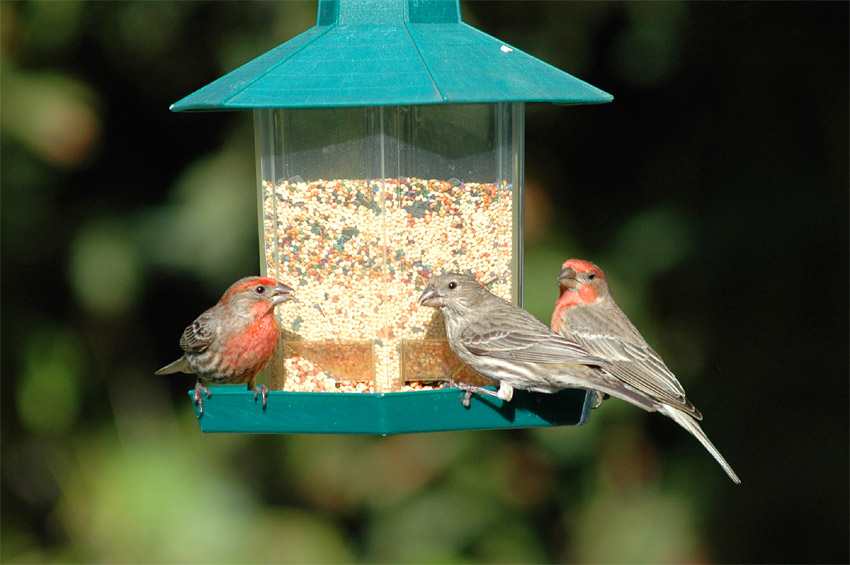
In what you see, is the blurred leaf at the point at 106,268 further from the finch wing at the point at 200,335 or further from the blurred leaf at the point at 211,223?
the finch wing at the point at 200,335

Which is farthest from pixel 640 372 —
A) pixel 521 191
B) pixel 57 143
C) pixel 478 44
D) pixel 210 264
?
pixel 57 143

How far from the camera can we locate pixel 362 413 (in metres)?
4.78

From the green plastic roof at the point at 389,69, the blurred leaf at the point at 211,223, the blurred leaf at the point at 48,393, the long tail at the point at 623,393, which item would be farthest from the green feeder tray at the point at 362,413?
the blurred leaf at the point at 48,393

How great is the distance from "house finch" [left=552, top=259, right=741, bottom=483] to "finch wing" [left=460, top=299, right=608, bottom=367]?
62 centimetres

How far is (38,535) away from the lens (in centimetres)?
765

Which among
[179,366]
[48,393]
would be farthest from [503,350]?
[48,393]

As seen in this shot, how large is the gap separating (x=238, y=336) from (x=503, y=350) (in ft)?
3.97

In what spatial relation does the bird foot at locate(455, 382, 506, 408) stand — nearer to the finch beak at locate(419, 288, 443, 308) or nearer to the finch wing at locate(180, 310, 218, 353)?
the finch beak at locate(419, 288, 443, 308)

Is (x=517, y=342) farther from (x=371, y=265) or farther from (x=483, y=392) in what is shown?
(x=371, y=265)

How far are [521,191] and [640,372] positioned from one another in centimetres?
135

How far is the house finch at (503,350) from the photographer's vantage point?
17.0 ft

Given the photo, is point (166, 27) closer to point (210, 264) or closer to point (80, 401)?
point (210, 264)

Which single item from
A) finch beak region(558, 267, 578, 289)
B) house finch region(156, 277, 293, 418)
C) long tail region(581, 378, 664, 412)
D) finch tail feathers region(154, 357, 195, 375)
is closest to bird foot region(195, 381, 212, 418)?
house finch region(156, 277, 293, 418)

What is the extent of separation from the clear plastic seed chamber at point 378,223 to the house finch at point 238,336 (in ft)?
0.48
